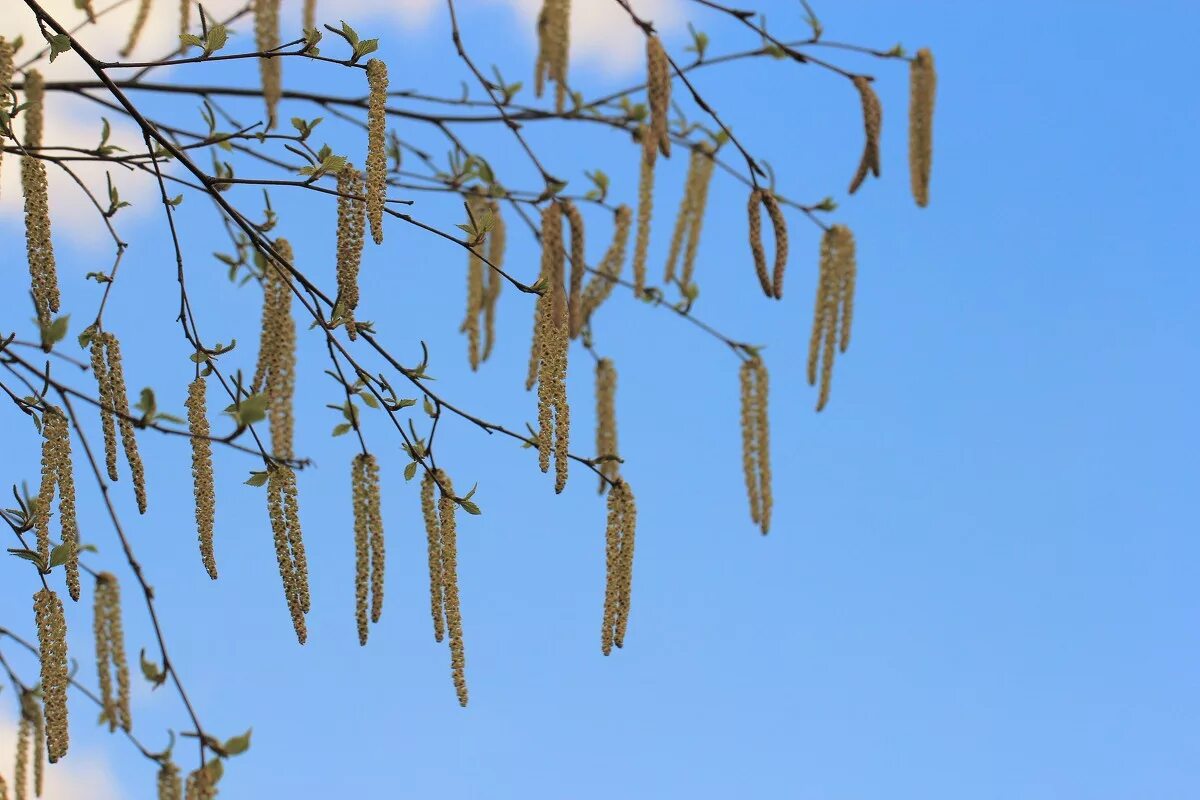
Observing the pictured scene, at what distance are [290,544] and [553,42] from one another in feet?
3.85

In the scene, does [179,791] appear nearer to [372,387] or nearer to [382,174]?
[372,387]

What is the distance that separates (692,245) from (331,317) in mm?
1558

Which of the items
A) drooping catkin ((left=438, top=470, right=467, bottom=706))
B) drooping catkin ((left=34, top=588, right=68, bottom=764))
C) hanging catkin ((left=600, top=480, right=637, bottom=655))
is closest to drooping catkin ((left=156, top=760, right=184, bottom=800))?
drooping catkin ((left=34, top=588, right=68, bottom=764))

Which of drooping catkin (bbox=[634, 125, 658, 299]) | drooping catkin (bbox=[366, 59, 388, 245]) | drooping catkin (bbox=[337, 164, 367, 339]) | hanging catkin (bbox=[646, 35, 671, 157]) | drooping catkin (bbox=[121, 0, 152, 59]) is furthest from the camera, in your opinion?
drooping catkin (bbox=[634, 125, 658, 299])

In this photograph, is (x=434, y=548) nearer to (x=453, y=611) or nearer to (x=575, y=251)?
(x=453, y=611)

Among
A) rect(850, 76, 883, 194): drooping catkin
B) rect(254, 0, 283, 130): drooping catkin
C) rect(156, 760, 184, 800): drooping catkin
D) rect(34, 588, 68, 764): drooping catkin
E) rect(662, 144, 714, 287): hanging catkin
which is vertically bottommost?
rect(156, 760, 184, 800): drooping catkin

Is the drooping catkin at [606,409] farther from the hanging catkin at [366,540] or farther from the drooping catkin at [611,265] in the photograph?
the hanging catkin at [366,540]

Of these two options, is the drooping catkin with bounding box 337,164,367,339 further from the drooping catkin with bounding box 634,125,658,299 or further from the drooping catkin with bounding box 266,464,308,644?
the drooping catkin with bounding box 634,125,658,299

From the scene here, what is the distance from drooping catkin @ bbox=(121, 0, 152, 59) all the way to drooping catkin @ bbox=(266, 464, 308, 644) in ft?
4.26

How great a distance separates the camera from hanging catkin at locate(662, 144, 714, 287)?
433cm

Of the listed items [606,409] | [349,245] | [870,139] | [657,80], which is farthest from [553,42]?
[606,409]

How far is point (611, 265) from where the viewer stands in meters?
4.12

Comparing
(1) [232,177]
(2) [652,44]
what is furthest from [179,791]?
(2) [652,44]

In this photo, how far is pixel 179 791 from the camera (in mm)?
2670
